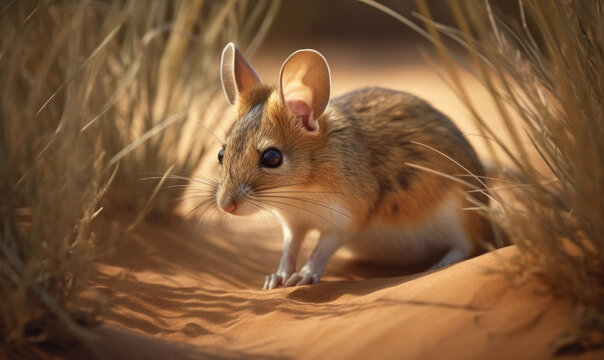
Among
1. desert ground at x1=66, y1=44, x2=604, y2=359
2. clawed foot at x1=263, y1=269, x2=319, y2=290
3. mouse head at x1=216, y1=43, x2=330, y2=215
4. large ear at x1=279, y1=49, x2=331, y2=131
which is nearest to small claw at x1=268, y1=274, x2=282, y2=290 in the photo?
clawed foot at x1=263, y1=269, x2=319, y2=290

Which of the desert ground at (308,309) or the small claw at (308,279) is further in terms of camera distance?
the small claw at (308,279)

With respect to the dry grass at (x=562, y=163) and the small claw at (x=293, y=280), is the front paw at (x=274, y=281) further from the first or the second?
the dry grass at (x=562, y=163)

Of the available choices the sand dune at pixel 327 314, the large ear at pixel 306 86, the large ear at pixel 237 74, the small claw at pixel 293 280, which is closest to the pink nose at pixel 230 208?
the sand dune at pixel 327 314

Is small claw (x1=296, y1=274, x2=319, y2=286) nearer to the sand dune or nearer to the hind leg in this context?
the sand dune

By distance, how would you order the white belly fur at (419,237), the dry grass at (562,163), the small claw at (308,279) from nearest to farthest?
1. the dry grass at (562,163)
2. the small claw at (308,279)
3. the white belly fur at (419,237)

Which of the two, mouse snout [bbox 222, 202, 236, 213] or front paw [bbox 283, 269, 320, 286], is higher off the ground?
mouse snout [bbox 222, 202, 236, 213]

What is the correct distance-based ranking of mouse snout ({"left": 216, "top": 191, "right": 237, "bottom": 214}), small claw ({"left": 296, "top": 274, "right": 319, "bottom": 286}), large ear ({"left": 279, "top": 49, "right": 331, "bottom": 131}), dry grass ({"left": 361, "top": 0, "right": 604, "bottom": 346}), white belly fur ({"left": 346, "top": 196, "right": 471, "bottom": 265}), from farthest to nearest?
white belly fur ({"left": 346, "top": 196, "right": 471, "bottom": 265})
small claw ({"left": 296, "top": 274, "right": 319, "bottom": 286})
large ear ({"left": 279, "top": 49, "right": 331, "bottom": 131})
mouse snout ({"left": 216, "top": 191, "right": 237, "bottom": 214})
dry grass ({"left": 361, "top": 0, "right": 604, "bottom": 346})
